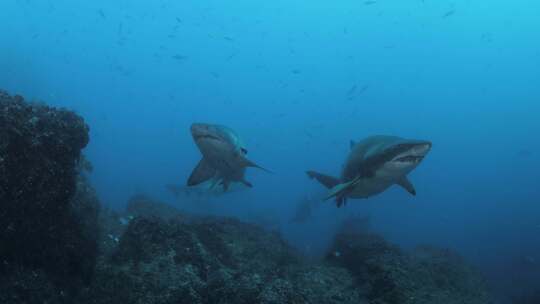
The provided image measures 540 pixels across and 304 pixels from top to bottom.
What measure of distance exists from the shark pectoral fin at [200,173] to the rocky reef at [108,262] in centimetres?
229

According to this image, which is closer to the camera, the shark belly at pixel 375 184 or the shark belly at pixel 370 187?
the shark belly at pixel 375 184

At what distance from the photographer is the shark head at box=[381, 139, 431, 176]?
6.12m

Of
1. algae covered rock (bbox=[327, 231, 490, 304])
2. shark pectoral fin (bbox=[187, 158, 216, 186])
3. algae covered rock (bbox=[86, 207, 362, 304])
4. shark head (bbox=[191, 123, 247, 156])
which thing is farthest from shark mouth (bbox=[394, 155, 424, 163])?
shark pectoral fin (bbox=[187, 158, 216, 186])

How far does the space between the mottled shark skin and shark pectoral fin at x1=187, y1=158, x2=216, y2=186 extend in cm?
279

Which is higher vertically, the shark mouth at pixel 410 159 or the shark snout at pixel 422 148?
the shark snout at pixel 422 148

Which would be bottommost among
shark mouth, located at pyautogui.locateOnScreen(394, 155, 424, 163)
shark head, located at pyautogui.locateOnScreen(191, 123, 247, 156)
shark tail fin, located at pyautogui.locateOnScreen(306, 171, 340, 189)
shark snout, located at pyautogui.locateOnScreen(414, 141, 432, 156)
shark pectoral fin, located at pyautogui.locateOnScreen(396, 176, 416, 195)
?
shark tail fin, located at pyautogui.locateOnScreen(306, 171, 340, 189)

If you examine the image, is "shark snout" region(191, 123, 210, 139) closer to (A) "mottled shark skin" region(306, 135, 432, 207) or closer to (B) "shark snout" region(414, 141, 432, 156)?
(A) "mottled shark skin" region(306, 135, 432, 207)

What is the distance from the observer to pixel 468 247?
149 ft

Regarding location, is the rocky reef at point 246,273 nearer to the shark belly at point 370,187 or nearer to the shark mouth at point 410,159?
the shark belly at point 370,187

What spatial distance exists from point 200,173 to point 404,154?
4.40 metres

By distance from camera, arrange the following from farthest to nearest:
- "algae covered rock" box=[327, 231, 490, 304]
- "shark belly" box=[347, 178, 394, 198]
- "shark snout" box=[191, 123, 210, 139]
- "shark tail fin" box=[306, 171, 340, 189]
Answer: "shark tail fin" box=[306, 171, 340, 189] → "shark snout" box=[191, 123, 210, 139] → "shark belly" box=[347, 178, 394, 198] → "algae covered rock" box=[327, 231, 490, 304]

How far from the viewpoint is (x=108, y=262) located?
505cm

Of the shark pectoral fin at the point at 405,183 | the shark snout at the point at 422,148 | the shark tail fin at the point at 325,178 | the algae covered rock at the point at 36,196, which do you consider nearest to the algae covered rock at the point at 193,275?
the algae covered rock at the point at 36,196

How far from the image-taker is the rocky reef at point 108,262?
411 centimetres
